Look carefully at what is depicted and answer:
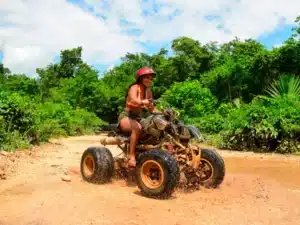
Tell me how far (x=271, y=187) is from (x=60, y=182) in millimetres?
3368

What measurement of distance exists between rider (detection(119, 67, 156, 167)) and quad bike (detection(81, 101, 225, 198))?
0.14m

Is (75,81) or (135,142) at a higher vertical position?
(75,81)

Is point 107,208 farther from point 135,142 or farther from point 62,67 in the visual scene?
point 62,67

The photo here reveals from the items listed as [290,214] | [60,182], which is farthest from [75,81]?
[290,214]

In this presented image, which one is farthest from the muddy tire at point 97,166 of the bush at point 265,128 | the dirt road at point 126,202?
the bush at point 265,128

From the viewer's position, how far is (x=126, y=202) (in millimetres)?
5105

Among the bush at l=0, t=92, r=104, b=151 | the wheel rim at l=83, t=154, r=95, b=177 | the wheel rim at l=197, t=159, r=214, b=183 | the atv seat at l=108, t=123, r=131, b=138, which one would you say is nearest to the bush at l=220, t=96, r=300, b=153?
the bush at l=0, t=92, r=104, b=151

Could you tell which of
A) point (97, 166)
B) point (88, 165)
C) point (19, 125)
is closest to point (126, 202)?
point (97, 166)

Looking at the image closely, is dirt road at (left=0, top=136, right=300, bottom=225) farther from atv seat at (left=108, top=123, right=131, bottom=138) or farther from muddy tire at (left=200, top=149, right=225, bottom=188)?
atv seat at (left=108, top=123, right=131, bottom=138)

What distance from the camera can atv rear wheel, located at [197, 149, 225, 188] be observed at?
244 inches

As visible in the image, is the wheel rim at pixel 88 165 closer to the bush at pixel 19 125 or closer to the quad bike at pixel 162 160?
the quad bike at pixel 162 160

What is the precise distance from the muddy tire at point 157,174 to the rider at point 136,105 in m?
0.45

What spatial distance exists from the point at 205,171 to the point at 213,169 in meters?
0.18

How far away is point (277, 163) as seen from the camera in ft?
34.2
